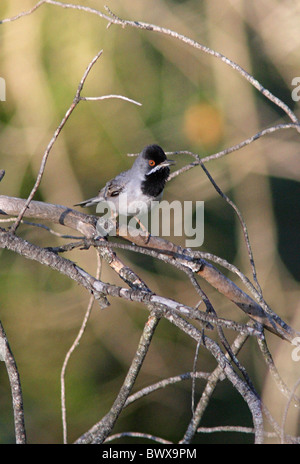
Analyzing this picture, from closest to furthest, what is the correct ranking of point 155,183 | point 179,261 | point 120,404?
point 120,404
point 179,261
point 155,183

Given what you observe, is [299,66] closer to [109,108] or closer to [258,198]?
[258,198]

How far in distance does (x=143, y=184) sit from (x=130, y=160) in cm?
78

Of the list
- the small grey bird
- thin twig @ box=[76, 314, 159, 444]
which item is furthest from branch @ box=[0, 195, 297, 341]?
the small grey bird

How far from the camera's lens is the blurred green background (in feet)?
14.0

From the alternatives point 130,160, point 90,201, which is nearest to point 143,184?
point 90,201

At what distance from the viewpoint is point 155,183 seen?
153 inches

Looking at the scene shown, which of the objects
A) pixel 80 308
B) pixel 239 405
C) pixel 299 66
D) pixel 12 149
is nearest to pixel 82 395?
pixel 80 308

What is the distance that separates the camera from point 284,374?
3344 mm

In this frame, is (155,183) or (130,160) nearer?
(155,183)

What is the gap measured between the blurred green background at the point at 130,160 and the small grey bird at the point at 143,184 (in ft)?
1.94

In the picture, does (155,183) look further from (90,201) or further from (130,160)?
(130,160)
